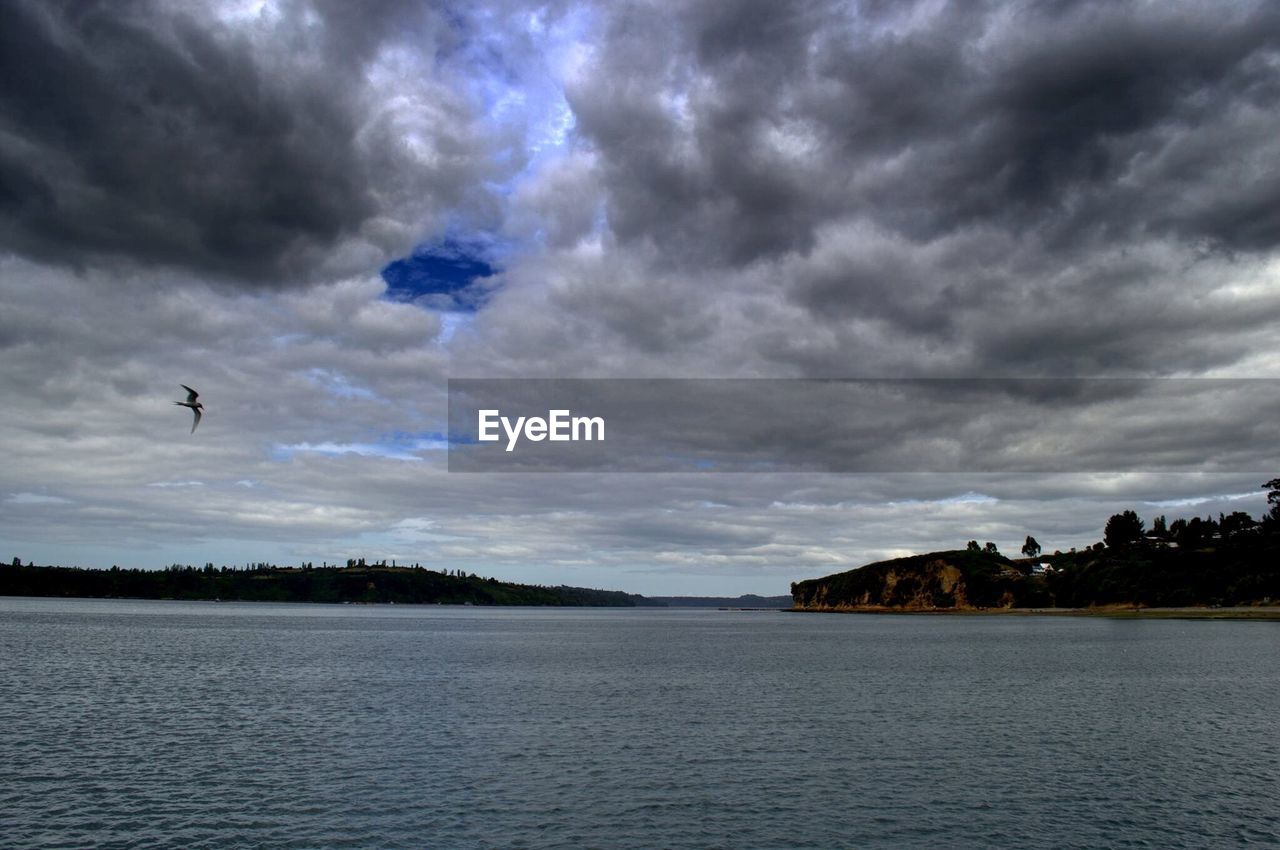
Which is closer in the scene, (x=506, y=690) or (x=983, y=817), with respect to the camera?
(x=983, y=817)

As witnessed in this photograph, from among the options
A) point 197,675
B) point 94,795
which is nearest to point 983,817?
point 94,795

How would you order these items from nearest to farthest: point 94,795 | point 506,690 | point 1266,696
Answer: point 94,795
point 1266,696
point 506,690

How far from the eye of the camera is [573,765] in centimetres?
4816

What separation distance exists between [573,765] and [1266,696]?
6875 centimetres

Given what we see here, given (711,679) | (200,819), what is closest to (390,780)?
Result: (200,819)

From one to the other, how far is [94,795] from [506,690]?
46772 millimetres

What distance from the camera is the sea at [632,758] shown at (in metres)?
35.8

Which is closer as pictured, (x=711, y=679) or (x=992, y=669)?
(x=711, y=679)

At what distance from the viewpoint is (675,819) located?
37594 mm

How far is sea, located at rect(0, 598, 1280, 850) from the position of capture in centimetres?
3578

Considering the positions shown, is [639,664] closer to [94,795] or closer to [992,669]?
[992,669]

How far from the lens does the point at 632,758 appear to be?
1975 inches

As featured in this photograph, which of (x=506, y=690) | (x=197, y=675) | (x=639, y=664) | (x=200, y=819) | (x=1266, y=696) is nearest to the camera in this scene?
(x=200, y=819)

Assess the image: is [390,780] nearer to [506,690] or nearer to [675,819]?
[675,819]
